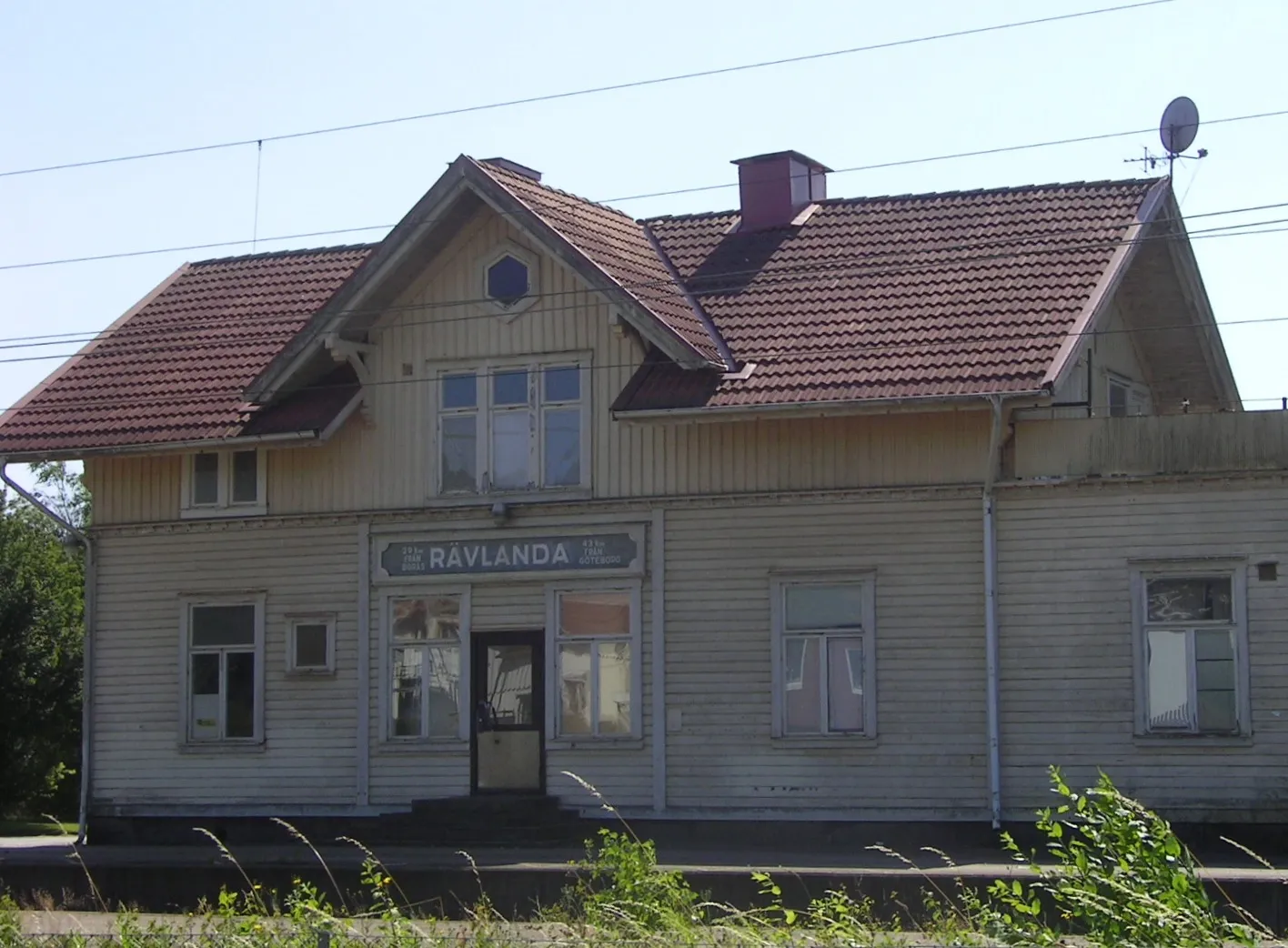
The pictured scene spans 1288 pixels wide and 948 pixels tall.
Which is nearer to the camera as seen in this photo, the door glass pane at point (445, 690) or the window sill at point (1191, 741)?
the window sill at point (1191, 741)

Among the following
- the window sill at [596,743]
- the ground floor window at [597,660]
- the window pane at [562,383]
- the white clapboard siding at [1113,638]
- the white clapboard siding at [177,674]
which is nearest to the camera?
the white clapboard siding at [1113,638]

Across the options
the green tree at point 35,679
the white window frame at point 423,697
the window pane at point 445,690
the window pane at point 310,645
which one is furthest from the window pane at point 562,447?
the green tree at point 35,679

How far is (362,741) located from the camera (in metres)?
20.3

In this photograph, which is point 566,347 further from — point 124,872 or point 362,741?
point 124,872

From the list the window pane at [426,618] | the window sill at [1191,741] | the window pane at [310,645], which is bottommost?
the window sill at [1191,741]

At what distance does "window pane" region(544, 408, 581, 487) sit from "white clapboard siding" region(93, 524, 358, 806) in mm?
2477

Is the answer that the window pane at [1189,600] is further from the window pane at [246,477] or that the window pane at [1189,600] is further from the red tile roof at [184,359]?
the window pane at [246,477]

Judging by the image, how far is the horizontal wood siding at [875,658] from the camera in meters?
18.0

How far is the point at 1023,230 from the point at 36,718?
2091 centimetres

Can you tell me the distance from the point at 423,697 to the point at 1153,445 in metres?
8.07

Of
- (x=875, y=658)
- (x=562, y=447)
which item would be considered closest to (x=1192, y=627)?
(x=875, y=658)

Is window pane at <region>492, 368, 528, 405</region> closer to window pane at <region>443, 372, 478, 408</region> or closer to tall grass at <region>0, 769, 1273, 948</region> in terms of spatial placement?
window pane at <region>443, 372, 478, 408</region>

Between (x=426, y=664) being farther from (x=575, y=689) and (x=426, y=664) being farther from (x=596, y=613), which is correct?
(x=596, y=613)

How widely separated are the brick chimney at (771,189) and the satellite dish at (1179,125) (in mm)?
4160
